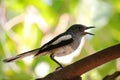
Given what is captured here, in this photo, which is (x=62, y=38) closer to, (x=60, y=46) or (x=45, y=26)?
(x=60, y=46)

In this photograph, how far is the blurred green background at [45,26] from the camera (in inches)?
40.8

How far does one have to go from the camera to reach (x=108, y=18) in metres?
1.04

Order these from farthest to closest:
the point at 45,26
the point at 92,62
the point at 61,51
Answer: the point at 45,26 → the point at 61,51 → the point at 92,62

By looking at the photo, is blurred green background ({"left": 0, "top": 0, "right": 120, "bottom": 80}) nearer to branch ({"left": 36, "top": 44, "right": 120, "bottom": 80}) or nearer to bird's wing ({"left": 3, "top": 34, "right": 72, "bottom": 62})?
bird's wing ({"left": 3, "top": 34, "right": 72, "bottom": 62})

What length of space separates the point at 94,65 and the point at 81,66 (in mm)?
18

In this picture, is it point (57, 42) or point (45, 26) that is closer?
point (57, 42)

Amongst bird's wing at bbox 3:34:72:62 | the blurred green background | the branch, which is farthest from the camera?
the blurred green background

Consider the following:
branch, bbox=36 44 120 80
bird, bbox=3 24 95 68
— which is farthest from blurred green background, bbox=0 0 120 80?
branch, bbox=36 44 120 80

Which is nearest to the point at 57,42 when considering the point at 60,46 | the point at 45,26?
the point at 60,46

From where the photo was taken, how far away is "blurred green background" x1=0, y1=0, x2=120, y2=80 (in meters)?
1.04

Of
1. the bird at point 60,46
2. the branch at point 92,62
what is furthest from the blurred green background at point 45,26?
the branch at point 92,62

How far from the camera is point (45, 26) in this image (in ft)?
3.72

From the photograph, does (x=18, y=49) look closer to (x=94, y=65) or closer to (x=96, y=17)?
(x=96, y=17)

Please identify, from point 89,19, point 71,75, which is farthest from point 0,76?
point 71,75
